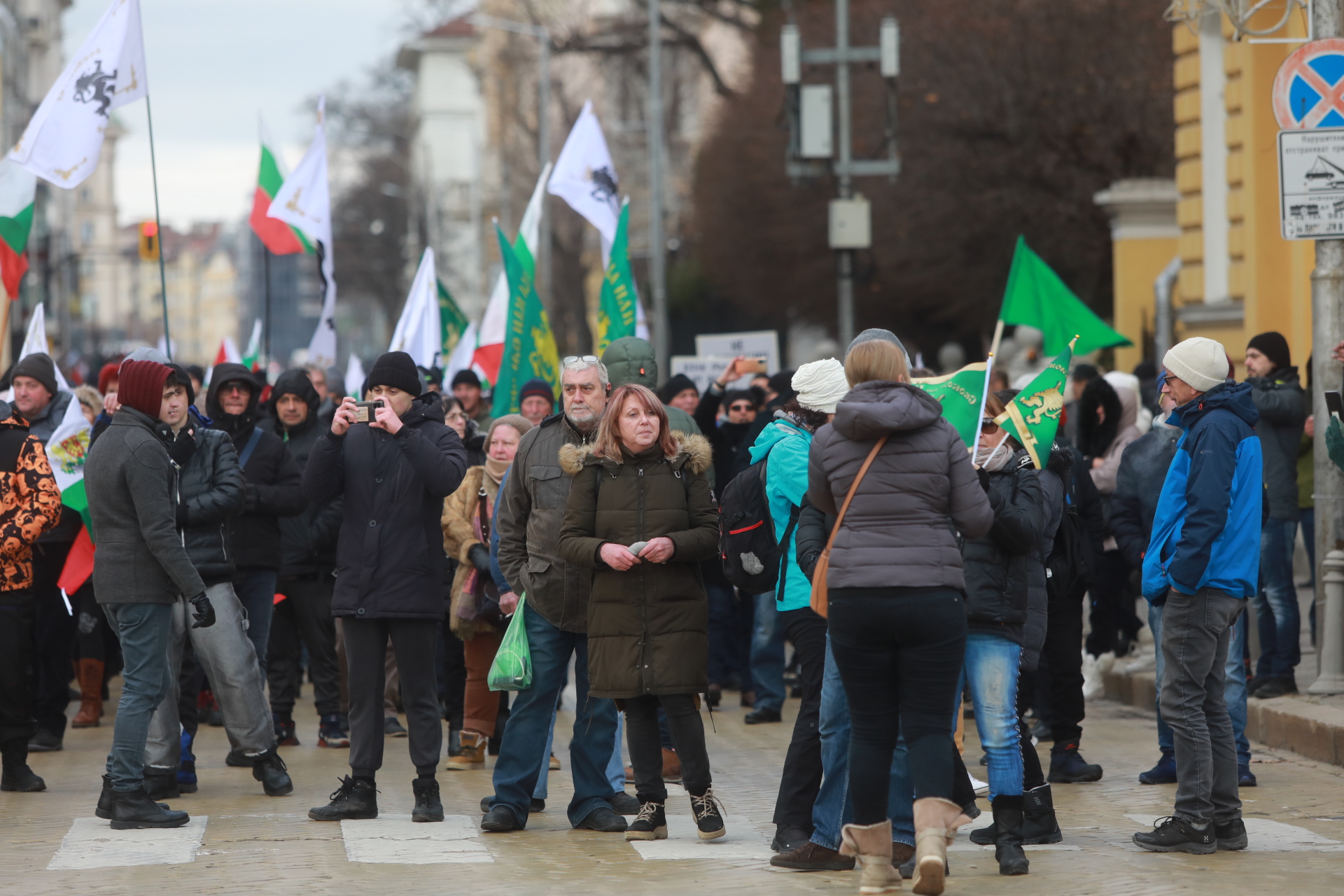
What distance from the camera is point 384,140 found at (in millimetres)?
79938

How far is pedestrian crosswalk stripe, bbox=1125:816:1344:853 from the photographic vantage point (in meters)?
7.25

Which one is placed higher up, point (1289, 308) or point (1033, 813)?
point (1289, 308)

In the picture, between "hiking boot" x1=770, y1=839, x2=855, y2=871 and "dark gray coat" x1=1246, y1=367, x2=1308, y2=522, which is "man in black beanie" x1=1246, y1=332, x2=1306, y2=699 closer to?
"dark gray coat" x1=1246, y1=367, x2=1308, y2=522

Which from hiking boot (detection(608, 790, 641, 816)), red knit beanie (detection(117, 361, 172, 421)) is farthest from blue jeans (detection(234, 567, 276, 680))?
hiking boot (detection(608, 790, 641, 816))

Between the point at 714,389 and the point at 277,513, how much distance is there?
310 centimetres

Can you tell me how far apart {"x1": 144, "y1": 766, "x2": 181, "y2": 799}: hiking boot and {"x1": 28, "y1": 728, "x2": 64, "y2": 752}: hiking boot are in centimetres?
194

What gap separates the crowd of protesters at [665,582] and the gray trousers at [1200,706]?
1 centimetres

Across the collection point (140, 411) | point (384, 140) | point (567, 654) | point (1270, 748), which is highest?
point (384, 140)

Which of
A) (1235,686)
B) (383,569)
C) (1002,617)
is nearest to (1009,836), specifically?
(1002,617)

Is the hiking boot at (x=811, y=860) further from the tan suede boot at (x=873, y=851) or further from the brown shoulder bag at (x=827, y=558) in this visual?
the brown shoulder bag at (x=827, y=558)

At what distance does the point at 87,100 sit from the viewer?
424 inches

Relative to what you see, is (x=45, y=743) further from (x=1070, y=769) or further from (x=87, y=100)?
(x=1070, y=769)

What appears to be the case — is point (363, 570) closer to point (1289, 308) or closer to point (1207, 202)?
point (1289, 308)

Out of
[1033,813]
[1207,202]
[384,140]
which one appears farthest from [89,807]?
[384,140]
